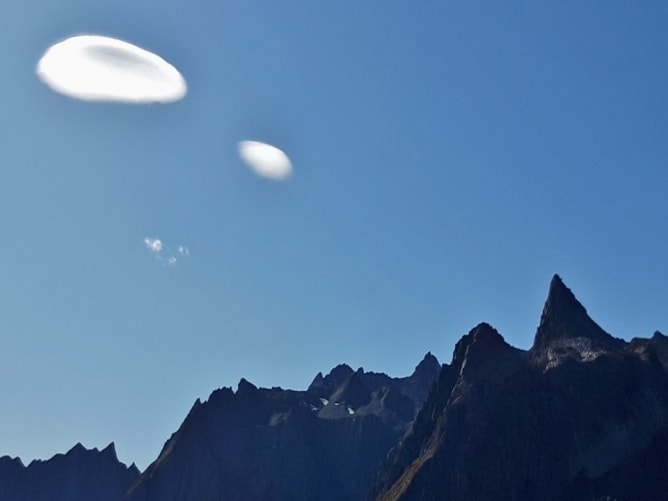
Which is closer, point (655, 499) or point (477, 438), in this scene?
point (655, 499)

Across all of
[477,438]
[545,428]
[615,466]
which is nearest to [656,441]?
[615,466]

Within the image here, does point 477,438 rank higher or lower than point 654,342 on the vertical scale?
lower

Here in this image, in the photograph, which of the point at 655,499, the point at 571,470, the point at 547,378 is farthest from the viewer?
the point at 547,378

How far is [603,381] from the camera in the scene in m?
190

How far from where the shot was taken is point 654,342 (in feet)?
647

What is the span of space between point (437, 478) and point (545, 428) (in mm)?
26377

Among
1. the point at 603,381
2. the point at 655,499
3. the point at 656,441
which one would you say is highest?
the point at 603,381

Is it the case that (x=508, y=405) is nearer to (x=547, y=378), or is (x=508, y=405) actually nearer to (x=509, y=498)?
(x=547, y=378)

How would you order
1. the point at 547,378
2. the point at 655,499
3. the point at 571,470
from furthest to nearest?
the point at 547,378
the point at 571,470
the point at 655,499

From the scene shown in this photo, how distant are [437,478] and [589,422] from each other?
116 feet

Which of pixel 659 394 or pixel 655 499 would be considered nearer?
pixel 655 499

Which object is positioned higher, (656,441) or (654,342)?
(654,342)

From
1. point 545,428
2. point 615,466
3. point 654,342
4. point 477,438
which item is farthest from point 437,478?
point 654,342

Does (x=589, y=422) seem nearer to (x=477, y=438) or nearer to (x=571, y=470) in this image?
(x=571, y=470)
